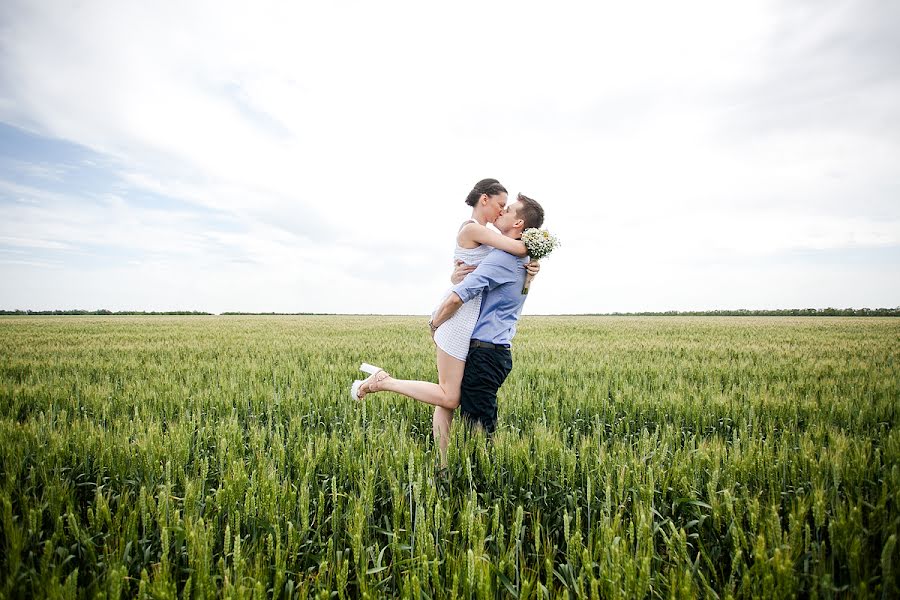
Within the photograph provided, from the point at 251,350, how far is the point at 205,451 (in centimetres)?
802

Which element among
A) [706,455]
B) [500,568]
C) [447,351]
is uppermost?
[447,351]

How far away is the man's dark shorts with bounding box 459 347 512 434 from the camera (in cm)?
327

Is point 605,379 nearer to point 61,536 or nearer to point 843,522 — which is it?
point 843,522

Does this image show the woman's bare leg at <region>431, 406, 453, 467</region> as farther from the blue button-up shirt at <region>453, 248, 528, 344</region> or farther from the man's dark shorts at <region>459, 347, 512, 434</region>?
the blue button-up shirt at <region>453, 248, 528, 344</region>

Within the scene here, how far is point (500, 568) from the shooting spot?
75.8 inches

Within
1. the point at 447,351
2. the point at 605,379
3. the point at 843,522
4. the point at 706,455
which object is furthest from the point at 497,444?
the point at 605,379

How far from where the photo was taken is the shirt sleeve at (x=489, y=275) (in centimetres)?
310

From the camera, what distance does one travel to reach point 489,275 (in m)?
3.16

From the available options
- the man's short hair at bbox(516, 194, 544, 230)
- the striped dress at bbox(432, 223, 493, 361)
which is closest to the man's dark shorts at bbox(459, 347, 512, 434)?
the striped dress at bbox(432, 223, 493, 361)

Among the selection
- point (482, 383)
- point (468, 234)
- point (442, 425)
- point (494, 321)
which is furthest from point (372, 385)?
point (468, 234)

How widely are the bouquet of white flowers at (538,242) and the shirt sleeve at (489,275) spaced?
16 cm

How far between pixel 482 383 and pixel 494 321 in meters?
0.47

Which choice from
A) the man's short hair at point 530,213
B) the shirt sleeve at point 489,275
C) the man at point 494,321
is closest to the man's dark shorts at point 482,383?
the man at point 494,321

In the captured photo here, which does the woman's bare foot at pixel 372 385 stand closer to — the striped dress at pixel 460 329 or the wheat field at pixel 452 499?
the wheat field at pixel 452 499
